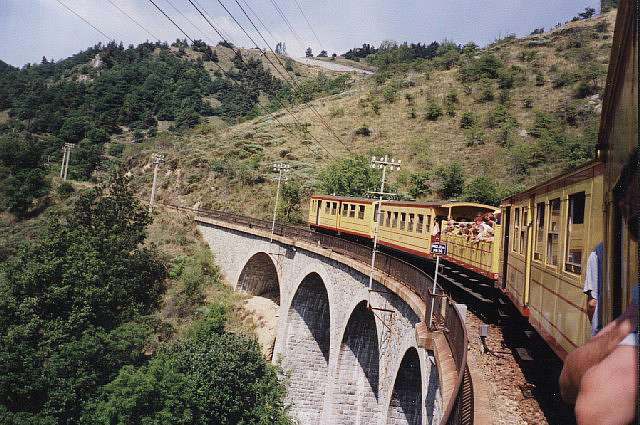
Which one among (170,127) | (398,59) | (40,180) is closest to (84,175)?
(40,180)

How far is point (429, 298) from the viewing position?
820 cm

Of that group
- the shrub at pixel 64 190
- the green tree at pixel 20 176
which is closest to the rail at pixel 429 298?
the shrub at pixel 64 190

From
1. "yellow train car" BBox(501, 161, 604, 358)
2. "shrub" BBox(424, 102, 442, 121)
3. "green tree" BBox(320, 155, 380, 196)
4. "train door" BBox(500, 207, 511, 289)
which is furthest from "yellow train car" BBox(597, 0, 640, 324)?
"shrub" BBox(424, 102, 442, 121)

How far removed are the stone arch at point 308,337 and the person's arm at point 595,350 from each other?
22184 mm

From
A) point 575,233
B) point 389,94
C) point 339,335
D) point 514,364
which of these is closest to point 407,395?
point 339,335

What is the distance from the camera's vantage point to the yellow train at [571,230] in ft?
5.47

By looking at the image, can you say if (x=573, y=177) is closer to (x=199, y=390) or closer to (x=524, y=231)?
(x=524, y=231)

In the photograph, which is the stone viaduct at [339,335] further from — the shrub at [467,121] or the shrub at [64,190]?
the shrub at [467,121]

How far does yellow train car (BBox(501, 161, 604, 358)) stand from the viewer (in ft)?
14.5

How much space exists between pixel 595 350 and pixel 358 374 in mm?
18709

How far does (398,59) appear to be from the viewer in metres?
96.4

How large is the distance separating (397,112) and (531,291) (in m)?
54.3

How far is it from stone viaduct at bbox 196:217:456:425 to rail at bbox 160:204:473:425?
37 cm

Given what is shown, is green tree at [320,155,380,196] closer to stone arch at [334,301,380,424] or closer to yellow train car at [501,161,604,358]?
stone arch at [334,301,380,424]
